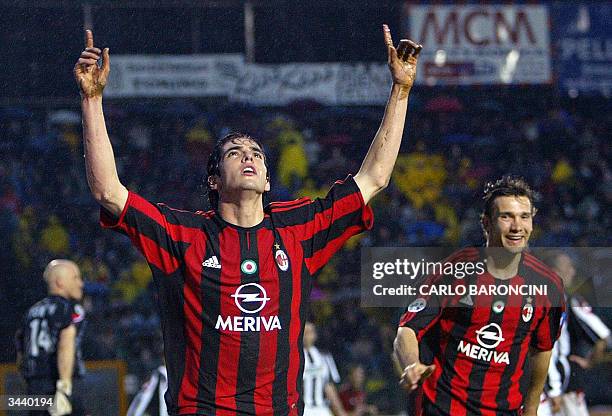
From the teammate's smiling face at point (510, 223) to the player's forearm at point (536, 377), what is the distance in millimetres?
Result: 548

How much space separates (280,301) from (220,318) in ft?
0.75

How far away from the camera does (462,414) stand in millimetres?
5145

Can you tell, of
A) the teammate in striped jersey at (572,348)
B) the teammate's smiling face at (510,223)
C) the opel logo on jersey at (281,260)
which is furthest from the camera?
the teammate in striped jersey at (572,348)

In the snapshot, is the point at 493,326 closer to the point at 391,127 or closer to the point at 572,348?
the point at 391,127

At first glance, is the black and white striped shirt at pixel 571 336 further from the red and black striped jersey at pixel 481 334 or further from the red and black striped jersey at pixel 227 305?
the red and black striped jersey at pixel 227 305

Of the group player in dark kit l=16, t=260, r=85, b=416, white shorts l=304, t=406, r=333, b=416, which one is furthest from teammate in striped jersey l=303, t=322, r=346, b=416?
player in dark kit l=16, t=260, r=85, b=416

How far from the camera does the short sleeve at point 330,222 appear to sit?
401cm

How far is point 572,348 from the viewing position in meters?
8.38

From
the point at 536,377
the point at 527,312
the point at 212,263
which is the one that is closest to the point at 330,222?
the point at 212,263

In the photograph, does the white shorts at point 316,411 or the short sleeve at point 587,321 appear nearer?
the short sleeve at point 587,321

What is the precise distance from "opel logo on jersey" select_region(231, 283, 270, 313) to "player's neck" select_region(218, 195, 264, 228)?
0.85 feet

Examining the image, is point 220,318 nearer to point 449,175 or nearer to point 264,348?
point 264,348

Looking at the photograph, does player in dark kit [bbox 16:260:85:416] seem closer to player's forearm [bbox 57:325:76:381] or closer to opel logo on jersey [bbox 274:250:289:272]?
player's forearm [bbox 57:325:76:381]

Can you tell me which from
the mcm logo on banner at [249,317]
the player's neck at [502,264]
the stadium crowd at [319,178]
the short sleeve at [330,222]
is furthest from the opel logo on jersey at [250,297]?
the stadium crowd at [319,178]
